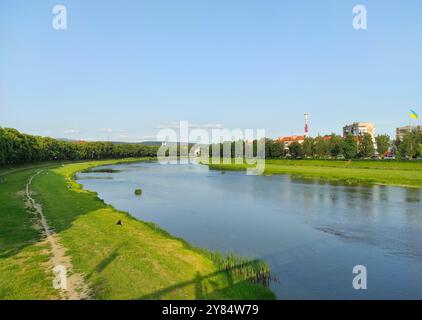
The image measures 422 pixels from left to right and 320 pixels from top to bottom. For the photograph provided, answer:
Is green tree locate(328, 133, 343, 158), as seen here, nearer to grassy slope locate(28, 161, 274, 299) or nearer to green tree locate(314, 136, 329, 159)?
green tree locate(314, 136, 329, 159)

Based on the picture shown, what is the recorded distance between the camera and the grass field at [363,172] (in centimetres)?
5778

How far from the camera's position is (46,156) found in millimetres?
105375

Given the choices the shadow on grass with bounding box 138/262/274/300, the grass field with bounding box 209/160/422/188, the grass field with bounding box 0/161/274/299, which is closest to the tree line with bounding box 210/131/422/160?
the grass field with bounding box 209/160/422/188

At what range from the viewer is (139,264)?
15.6 m

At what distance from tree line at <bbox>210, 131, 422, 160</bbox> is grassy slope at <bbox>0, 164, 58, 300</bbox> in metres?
95.7

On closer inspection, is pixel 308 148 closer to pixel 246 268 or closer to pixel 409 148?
pixel 409 148

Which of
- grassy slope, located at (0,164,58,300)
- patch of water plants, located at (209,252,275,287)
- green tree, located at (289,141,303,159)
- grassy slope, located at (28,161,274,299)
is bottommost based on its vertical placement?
patch of water plants, located at (209,252,275,287)

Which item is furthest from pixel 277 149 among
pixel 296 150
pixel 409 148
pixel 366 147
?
pixel 409 148

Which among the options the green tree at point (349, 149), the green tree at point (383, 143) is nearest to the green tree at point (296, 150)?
the green tree at point (349, 149)

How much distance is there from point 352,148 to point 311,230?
8739cm

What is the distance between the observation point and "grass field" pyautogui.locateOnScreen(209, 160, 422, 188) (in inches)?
2275
